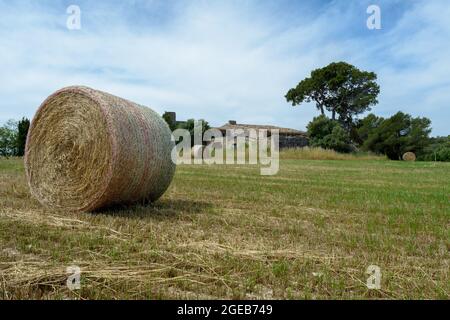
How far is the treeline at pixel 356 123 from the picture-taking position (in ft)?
127

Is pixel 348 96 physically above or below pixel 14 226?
above

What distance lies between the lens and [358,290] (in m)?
2.72

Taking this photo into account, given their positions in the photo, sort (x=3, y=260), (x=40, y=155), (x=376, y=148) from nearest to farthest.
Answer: (x=3, y=260) → (x=40, y=155) → (x=376, y=148)

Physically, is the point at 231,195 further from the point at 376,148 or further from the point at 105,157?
the point at 376,148

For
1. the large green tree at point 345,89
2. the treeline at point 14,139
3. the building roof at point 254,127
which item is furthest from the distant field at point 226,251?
the large green tree at point 345,89

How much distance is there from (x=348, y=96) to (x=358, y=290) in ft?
167

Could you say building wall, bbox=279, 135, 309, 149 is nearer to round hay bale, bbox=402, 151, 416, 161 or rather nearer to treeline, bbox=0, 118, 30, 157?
round hay bale, bbox=402, 151, 416, 161

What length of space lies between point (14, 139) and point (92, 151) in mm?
35403

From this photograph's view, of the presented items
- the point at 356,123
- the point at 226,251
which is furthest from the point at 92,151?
the point at 356,123

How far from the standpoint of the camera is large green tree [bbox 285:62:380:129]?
50.4m

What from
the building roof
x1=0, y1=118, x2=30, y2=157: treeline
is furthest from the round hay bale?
x1=0, y1=118, x2=30, y2=157: treeline

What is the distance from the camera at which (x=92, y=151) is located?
5.56m

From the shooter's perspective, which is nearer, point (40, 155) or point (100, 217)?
point (100, 217)
